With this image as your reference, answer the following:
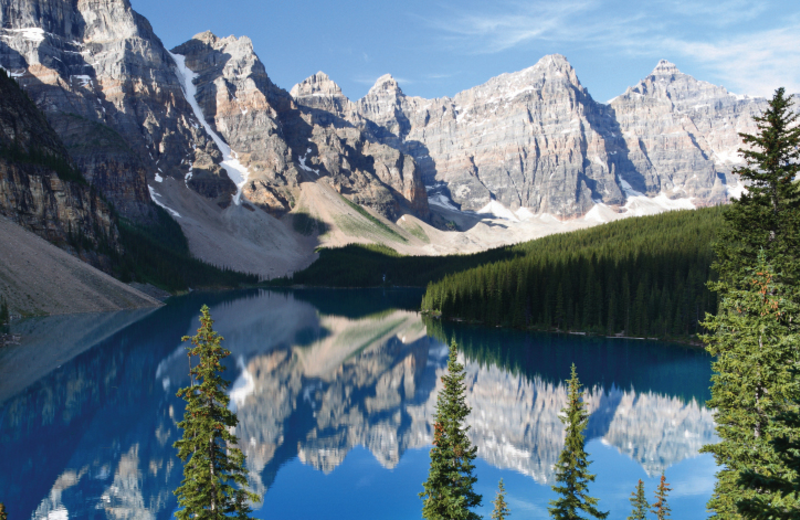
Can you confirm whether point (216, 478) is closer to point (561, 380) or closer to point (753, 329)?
point (753, 329)

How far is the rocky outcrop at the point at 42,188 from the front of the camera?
107m

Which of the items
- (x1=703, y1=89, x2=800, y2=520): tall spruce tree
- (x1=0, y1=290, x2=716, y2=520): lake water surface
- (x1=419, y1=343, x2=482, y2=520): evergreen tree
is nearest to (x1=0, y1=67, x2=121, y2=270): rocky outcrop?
(x1=0, y1=290, x2=716, y2=520): lake water surface

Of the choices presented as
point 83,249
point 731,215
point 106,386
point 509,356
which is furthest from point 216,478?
point 83,249

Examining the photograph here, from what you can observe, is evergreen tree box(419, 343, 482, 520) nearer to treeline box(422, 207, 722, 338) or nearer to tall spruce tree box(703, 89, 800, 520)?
tall spruce tree box(703, 89, 800, 520)

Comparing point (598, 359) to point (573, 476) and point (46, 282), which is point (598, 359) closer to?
point (573, 476)

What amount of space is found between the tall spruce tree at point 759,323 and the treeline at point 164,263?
12201cm

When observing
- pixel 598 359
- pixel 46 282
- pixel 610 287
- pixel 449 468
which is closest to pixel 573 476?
pixel 449 468

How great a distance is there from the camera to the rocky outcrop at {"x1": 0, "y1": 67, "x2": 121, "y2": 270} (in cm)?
10656

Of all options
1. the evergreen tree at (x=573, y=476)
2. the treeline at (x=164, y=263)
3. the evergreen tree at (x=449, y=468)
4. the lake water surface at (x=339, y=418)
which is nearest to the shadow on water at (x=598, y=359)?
the lake water surface at (x=339, y=418)

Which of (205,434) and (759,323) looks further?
(759,323)

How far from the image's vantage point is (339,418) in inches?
1622

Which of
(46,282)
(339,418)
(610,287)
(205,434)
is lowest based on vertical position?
(339,418)

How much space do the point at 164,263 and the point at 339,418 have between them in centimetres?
11949

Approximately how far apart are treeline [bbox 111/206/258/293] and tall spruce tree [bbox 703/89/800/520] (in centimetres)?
12201
